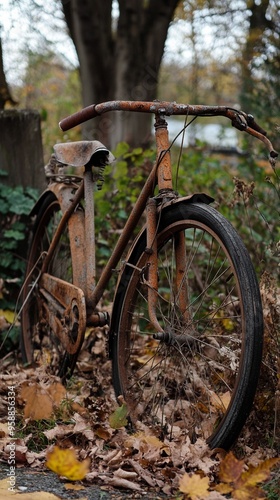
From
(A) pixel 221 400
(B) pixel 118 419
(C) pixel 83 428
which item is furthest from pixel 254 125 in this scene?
(C) pixel 83 428

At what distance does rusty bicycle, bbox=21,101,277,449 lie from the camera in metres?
2.67

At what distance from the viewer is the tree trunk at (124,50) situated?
9.10m

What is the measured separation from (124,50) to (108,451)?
7132mm

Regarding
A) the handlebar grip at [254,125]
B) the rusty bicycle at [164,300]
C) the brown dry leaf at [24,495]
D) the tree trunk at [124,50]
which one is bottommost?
the brown dry leaf at [24,495]

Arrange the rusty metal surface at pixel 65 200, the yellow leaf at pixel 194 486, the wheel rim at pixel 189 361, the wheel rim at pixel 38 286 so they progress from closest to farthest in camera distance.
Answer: the yellow leaf at pixel 194 486, the wheel rim at pixel 189 361, the rusty metal surface at pixel 65 200, the wheel rim at pixel 38 286

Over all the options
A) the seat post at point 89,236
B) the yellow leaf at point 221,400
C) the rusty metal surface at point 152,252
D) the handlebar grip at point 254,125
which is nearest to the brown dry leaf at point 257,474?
the yellow leaf at point 221,400

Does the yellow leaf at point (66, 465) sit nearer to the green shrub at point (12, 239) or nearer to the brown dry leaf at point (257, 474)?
the brown dry leaf at point (257, 474)

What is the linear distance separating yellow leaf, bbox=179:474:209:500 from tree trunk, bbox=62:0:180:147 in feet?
23.1

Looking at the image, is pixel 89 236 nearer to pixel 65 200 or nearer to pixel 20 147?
pixel 65 200

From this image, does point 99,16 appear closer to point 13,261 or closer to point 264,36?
point 264,36

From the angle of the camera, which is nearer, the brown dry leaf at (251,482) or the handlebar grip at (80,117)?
the brown dry leaf at (251,482)

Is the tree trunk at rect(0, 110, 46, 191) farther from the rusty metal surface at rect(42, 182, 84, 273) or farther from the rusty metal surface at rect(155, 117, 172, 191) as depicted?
the rusty metal surface at rect(155, 117, 172, 191)

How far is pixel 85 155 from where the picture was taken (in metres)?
3.68

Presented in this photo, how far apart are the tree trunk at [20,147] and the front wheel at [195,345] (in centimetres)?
171
